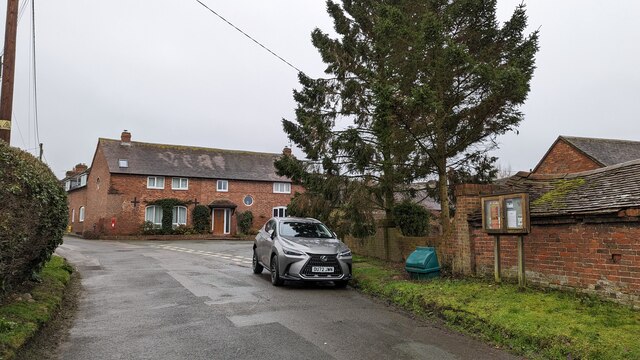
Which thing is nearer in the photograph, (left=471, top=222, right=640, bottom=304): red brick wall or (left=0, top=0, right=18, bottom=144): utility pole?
(left=471, top=222, right=640, bottom=304): red brick wall

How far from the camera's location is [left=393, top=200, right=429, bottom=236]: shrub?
1490 centimetres

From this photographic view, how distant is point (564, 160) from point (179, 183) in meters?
29.3

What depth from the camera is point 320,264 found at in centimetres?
1048

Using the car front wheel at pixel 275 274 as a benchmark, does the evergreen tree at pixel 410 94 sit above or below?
above

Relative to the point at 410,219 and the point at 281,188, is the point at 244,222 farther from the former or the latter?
the point at 410,219

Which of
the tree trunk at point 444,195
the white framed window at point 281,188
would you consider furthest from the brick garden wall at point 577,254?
the white framed window at point 281,188

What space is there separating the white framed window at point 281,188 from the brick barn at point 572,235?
1267 inches

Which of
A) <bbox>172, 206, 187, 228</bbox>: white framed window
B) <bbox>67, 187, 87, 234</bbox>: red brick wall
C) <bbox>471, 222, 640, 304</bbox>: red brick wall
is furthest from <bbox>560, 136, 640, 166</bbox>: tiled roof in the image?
<bbox>67, 187, 87, 234</bbox>: red brick wall

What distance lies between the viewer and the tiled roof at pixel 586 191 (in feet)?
24.0

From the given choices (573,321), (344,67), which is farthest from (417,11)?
(573,321)

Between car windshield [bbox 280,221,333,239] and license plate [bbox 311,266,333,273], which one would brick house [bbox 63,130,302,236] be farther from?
license plate [bbox 311,266,333,273]

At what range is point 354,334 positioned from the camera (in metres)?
6.51

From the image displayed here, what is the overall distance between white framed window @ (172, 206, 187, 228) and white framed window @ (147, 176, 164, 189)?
2.30 m

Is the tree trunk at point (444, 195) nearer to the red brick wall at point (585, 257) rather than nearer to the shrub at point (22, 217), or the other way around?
the red brick wall at point (585, 257)
